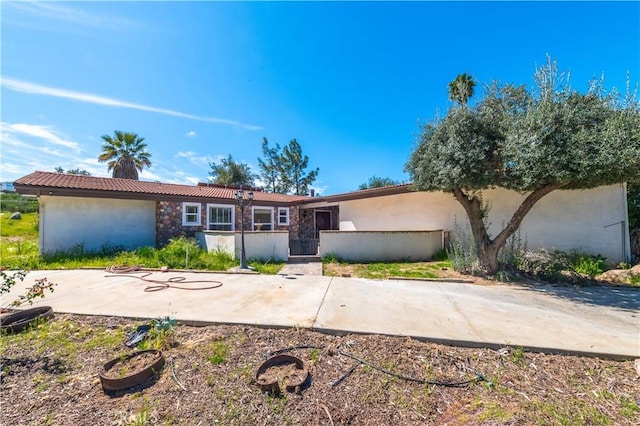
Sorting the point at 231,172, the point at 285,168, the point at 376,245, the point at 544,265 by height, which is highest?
the point at 285,168

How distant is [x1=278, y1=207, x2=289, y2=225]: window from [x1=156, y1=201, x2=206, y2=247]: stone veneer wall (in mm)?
5012

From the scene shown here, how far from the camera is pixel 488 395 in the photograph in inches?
93.0

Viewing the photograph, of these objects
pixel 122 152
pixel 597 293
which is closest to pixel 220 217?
pixel 122 152

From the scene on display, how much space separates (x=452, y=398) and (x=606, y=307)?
4.97 meters

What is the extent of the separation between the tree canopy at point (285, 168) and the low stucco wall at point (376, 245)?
22.2 metres

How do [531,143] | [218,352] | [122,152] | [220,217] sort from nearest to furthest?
[218,352], [531,143], [220,217], [122,152]

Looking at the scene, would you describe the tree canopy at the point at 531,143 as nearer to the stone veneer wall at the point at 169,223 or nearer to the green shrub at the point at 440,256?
the green shrub at the point at 440,256

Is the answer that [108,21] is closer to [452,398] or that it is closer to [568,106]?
[452,398]

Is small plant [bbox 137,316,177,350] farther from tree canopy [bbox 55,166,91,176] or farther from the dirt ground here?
tree canopy [bbox 55,166,91,176]

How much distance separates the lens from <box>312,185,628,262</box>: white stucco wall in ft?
27.8

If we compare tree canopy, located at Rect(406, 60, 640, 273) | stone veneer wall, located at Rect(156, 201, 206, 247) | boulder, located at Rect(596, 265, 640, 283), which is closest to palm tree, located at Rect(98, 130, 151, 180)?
stone veneer wall, located at Rect(156, 201, 206, 247)

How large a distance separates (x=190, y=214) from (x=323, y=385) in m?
12.4

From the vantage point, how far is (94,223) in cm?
1055

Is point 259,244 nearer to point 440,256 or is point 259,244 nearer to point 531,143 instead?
point 440,256
